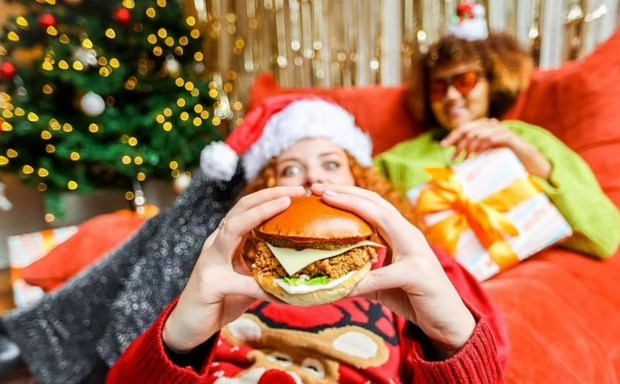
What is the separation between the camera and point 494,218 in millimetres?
901

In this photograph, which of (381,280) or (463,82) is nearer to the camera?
(381,280)

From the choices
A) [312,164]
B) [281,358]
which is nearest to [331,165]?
[312,164]

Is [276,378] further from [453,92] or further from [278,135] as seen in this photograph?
[453,92]

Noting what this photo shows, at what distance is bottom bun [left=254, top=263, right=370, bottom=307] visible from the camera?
431mm

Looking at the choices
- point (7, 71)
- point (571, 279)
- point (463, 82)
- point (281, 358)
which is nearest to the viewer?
point (281, 358)

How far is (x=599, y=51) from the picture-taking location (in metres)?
1.10

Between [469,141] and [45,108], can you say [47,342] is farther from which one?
[45,108]

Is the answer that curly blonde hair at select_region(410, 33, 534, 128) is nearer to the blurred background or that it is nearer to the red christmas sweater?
the blurred background

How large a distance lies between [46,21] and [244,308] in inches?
72.2

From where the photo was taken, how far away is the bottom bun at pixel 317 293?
431 mm

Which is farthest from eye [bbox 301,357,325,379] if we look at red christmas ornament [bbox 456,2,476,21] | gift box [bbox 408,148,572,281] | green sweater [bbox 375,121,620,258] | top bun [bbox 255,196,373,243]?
red christmas ornament [bbox 456,2,476,21]

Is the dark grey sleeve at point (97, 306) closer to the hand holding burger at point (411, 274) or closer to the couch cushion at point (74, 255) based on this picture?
the couch cushion at point (74, 255)

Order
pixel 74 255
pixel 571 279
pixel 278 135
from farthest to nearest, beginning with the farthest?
pixel 74 255, pixel 571 279, pixel 278 135

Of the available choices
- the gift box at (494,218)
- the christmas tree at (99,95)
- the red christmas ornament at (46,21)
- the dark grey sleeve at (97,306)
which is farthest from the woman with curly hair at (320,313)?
the red christmas ornament at (46,21)
